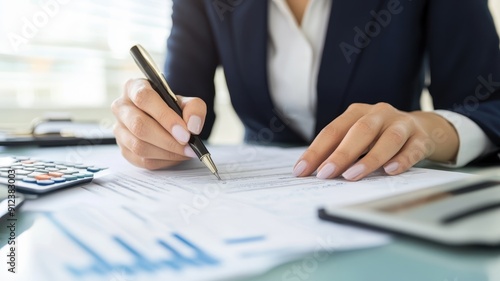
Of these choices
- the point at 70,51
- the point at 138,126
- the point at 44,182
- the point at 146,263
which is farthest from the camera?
the point at 70,51

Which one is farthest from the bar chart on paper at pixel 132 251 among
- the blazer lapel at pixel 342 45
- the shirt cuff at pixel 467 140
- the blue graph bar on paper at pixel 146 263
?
the blazer lapel at pixel 342 45

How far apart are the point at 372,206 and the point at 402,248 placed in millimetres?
45

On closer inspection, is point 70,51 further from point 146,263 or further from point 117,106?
point 146,263

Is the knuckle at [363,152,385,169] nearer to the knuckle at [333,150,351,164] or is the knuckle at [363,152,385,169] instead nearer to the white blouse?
the knuckle at [333,150,351,164]

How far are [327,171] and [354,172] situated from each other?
2cm

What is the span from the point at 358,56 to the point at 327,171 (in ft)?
1.33

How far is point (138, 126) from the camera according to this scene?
47cm

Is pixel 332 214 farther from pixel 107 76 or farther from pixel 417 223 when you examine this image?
pixel 107 76

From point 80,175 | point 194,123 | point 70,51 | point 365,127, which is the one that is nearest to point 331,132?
point 365,127

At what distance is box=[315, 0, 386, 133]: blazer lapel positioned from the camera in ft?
2.38

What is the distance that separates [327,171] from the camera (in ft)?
1.30

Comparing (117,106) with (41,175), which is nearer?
(41,175)

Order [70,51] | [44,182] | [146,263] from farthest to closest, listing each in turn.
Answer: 1. [70,51]
2. [44,182]
3. [146,263]

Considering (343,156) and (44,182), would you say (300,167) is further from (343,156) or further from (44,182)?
(44,182)
